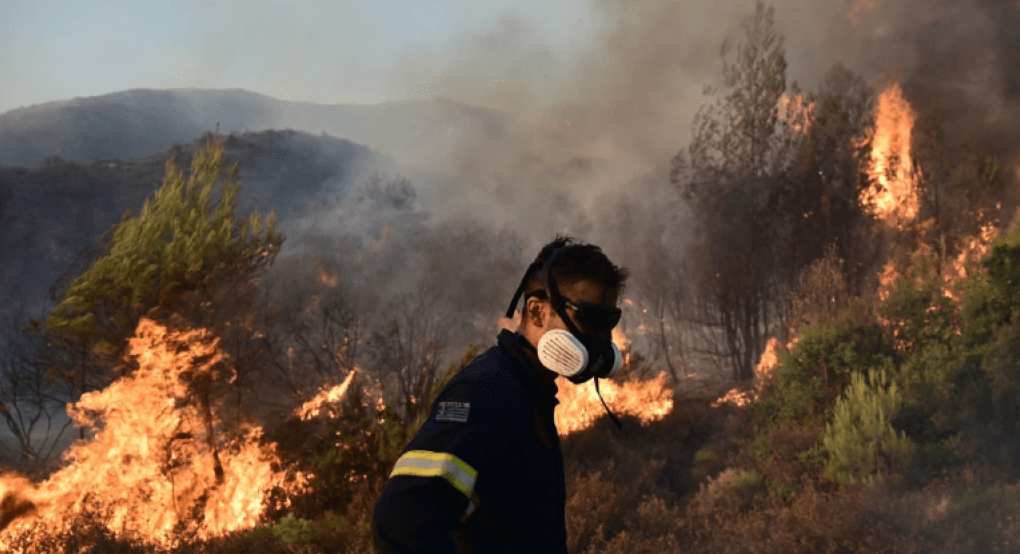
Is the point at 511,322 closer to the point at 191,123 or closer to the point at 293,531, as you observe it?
the point at 293,531

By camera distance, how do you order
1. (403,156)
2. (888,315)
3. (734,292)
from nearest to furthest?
(888,315) < (734,292) < (403,156)

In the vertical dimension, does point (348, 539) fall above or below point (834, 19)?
below

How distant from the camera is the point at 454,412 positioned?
171cm

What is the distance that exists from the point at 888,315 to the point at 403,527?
1061 centimetres

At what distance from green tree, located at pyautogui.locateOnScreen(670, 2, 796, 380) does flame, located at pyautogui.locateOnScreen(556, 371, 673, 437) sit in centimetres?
911

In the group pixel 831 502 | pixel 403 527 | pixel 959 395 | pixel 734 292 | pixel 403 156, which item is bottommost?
pixel 831 502

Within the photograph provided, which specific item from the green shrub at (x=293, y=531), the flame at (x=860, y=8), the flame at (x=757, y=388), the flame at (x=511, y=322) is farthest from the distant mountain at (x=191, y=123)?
the green shrub at (x=293, y=531)

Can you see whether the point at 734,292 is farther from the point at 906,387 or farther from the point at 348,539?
the point at 348,539

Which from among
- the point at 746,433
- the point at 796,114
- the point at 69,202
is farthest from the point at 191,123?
the point at 746,433

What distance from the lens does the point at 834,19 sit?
27109 millimetres

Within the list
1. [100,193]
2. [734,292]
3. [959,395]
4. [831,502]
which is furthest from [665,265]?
[100,193]

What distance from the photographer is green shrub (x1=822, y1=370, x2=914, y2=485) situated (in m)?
7.85

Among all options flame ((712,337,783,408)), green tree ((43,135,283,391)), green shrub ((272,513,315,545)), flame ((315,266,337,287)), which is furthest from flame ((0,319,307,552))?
flame ((315,266,337,287))

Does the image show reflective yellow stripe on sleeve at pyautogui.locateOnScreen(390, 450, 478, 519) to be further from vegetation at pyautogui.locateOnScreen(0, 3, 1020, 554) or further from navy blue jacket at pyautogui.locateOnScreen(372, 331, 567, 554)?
vegetation at pyautogui.locateOnScreen(0, 3, 1020, 554)
